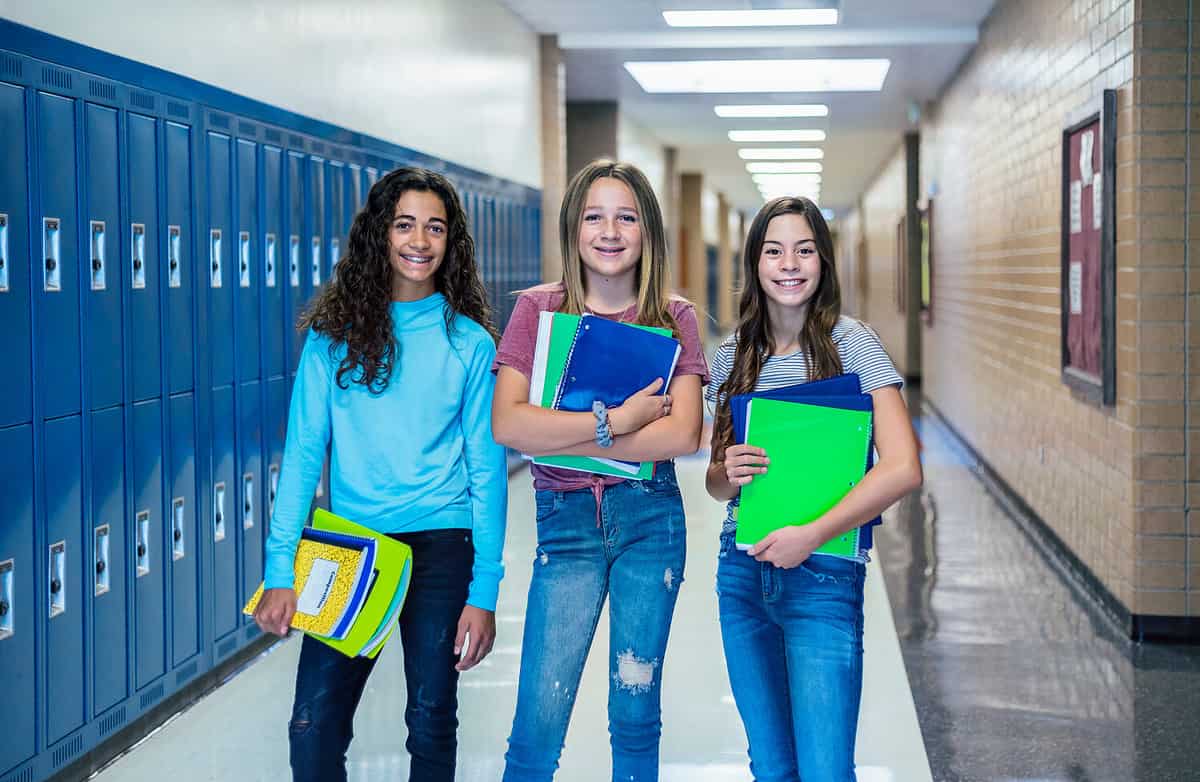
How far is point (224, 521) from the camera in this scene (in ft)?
14.2

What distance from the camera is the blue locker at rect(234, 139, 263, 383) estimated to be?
14.4 feet

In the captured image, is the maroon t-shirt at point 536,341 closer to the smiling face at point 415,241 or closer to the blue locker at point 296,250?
the smiling face at point 415,241

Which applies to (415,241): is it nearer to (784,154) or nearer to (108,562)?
(108,562)

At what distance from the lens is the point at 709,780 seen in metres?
3.34

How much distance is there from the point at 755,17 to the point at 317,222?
185 inches

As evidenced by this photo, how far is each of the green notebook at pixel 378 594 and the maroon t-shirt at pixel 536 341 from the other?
0.91ft

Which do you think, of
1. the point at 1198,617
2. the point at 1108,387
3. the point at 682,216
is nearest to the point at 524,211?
the point at 1108,387

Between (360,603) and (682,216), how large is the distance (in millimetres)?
19915

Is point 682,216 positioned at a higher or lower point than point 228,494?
higher

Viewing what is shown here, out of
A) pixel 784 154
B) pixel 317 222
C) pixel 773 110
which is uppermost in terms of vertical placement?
pixel 784 154

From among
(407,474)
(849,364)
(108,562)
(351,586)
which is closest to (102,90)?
(108,562)

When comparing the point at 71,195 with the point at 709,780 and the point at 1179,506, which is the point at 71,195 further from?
the point at 1179,506

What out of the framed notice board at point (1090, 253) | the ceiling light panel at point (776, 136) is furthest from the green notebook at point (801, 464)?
the ceiling light panel at point (776, 136)

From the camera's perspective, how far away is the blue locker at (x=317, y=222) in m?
5.03
